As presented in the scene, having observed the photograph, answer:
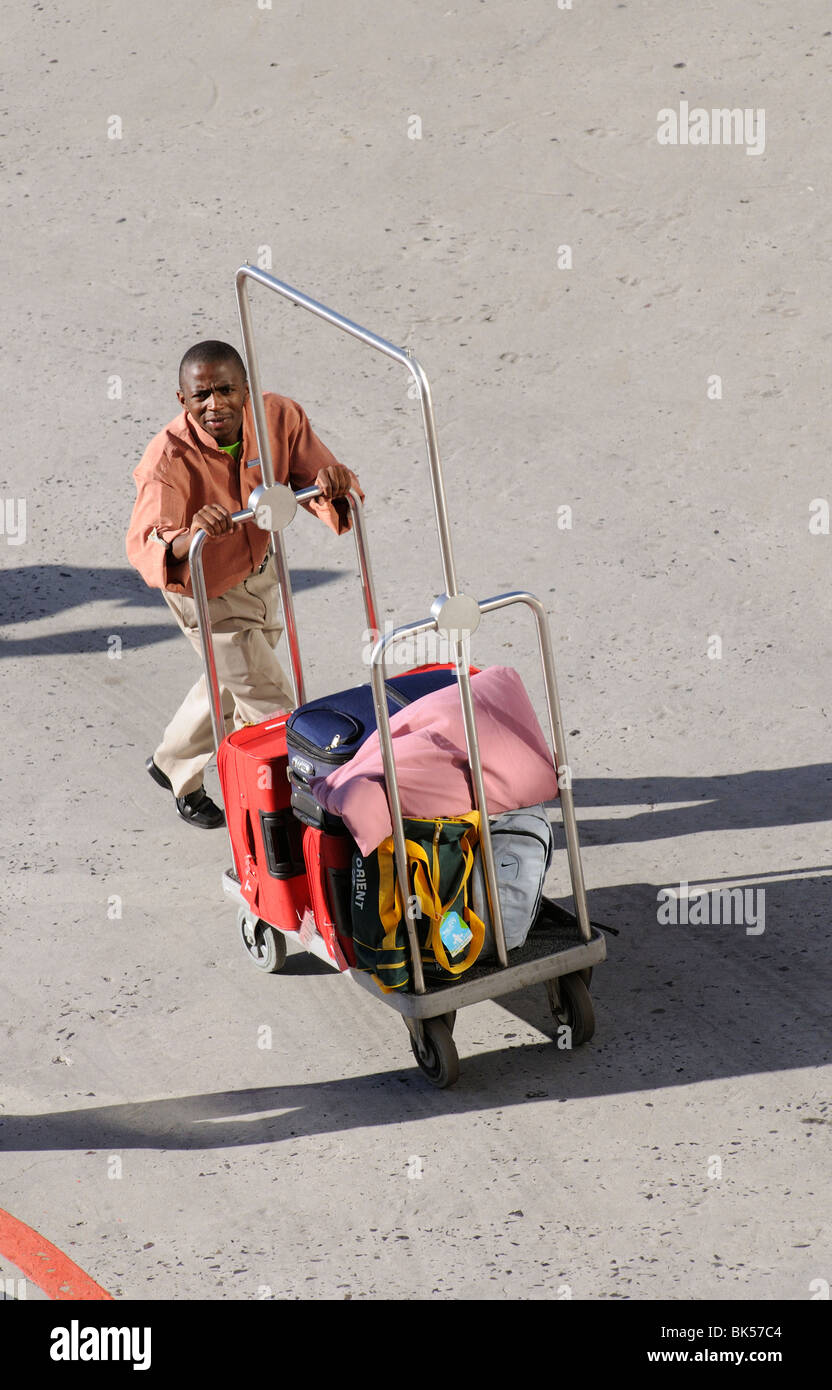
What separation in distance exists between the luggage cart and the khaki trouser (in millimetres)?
633

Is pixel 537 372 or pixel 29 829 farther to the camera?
pixel 537 372

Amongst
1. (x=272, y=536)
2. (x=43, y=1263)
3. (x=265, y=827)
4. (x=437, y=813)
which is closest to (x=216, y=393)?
(x=272, y=536)

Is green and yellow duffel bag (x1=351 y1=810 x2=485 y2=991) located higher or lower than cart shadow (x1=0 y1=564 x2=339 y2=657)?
lower

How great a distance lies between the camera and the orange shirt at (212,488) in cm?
555

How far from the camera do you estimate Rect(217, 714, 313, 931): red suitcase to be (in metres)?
5.23

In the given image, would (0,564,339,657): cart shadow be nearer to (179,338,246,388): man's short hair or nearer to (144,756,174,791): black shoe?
(144,756,174,791): black shoe

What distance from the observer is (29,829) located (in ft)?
21.6

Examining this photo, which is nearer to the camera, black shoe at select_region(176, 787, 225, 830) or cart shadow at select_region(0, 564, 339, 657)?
black shoe at select_region(176, 787, 225, 830)

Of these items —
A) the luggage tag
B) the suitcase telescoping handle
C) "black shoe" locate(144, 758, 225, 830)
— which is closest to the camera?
the luggage tag

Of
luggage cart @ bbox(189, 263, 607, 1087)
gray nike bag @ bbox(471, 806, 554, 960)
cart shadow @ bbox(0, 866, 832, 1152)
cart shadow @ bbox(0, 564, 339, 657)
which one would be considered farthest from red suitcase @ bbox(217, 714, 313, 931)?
cart shadow @ bbox(0, 564, 339, 657)
